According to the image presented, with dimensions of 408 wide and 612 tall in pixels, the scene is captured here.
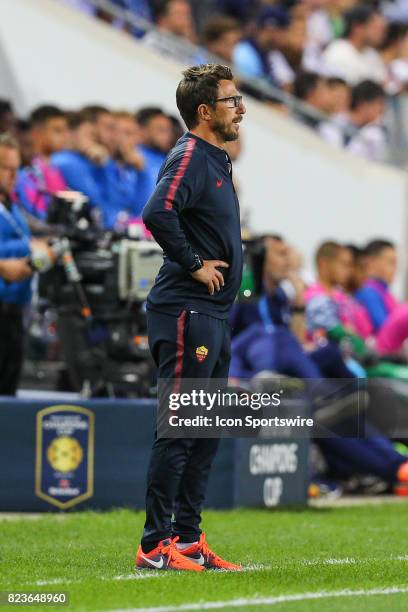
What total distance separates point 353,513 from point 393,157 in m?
8.68

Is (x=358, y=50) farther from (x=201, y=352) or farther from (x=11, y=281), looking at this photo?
(x=201, y=352)

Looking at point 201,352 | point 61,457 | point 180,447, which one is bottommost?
point 61,457

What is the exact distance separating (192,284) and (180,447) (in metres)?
0.67

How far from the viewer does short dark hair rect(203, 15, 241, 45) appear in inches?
642

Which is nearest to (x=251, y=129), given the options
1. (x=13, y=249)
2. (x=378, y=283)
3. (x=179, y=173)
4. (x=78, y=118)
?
(x=378, y=283)

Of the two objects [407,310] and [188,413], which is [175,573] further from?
[407,310]

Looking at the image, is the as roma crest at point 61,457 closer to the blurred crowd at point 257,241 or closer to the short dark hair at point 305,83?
the blurred crowd at point 257,241

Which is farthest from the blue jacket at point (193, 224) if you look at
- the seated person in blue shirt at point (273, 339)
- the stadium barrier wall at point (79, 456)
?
the seated person in blue shirt at point (273, 339)

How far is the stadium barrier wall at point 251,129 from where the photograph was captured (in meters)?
14.2

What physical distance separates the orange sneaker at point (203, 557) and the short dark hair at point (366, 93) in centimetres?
1171

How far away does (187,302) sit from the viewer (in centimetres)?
625

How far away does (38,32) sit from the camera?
14.3 m

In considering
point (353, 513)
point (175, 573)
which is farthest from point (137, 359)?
point (175, 573)

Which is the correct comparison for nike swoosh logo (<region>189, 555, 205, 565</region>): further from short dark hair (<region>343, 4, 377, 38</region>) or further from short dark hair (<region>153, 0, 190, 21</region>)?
short dark hair (<region>343, 4, 377, 38</region>)
